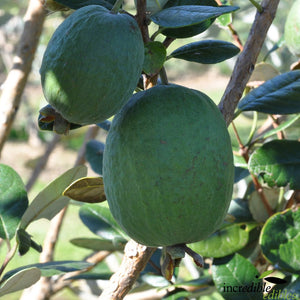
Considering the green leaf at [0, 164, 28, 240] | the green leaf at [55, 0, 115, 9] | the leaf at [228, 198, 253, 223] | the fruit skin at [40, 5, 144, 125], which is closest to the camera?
the fruit skin at [40, 5, 144, 125]

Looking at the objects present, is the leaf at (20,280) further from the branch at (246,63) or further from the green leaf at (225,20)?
the green leaf at (225,20)

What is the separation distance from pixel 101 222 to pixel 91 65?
58 centimetres

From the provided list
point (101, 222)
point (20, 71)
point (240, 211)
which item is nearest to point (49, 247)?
point (101, 222)

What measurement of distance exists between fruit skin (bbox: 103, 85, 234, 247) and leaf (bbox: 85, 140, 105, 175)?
0.47 m

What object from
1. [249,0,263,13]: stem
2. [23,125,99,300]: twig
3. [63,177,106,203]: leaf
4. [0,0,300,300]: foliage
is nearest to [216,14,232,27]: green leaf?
[0,0,300,300]: foliage

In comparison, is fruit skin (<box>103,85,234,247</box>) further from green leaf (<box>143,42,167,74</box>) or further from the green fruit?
the green fruit

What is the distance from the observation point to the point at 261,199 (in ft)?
2.99

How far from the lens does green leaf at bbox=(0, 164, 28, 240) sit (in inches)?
32.4

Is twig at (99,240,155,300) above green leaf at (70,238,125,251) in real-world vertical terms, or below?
above

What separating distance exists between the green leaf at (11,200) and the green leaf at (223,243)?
312 millimetres

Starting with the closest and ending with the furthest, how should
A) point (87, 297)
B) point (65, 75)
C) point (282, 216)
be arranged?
1. point (65, 75)
2. point (282, 216)
3. point (87, 297)

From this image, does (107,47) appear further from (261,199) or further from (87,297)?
(87,297)

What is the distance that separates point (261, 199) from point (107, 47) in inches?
21.2

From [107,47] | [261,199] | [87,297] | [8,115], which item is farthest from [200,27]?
[87,297]
